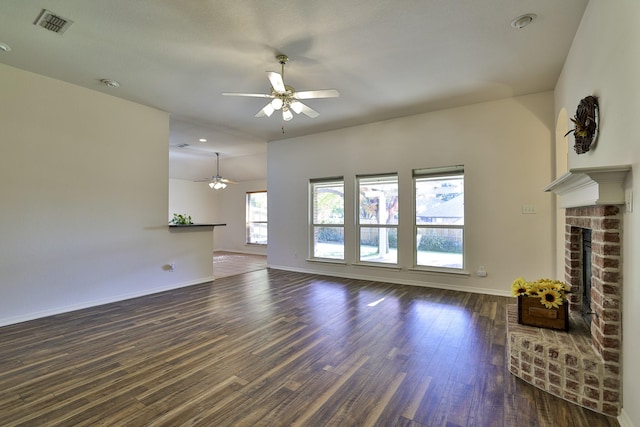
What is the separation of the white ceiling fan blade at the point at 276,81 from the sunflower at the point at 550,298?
2923mm

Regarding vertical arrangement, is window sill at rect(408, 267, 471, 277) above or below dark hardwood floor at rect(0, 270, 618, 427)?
above

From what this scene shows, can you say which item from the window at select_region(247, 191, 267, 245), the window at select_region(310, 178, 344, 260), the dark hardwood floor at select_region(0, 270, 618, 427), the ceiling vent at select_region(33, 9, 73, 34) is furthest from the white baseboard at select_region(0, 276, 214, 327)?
the window at select_region(247, 191, 267, 245)

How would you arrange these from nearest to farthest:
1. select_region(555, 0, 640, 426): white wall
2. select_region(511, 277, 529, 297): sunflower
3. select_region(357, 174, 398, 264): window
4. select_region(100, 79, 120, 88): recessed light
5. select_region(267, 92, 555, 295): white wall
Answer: select_region(555, 0, 640, 426): white wall → select_region(511, 277, 529, 297): sunflower → select_region(100, 79, 120, 88): recessed light → select_region(267, 92, 555, 295): white wall → select_region(357, 174, 398, 264): window

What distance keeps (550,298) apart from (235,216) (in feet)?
30.5

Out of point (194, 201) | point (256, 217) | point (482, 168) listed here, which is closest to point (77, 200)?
point (482, 168)

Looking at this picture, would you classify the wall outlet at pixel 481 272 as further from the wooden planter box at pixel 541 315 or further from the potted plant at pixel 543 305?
the wooden planter box at pixel 541 315

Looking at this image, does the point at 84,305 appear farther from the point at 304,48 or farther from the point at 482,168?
the point at 482,168

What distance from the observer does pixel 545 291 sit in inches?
95.9

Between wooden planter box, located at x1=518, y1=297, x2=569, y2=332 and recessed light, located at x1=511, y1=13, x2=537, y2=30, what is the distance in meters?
2.37

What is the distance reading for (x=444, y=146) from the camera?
4.97 m

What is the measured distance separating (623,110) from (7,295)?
5772mm

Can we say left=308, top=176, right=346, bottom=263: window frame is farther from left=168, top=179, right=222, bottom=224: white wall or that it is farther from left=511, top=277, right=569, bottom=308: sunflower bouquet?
left=168, top=179, right=222, bottom=224: white wall

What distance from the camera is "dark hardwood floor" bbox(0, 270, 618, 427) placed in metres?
1.85

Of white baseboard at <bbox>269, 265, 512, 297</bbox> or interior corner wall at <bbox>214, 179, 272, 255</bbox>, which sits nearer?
white baseboard at <bbox>269, 265, 512, 297</bbox>
